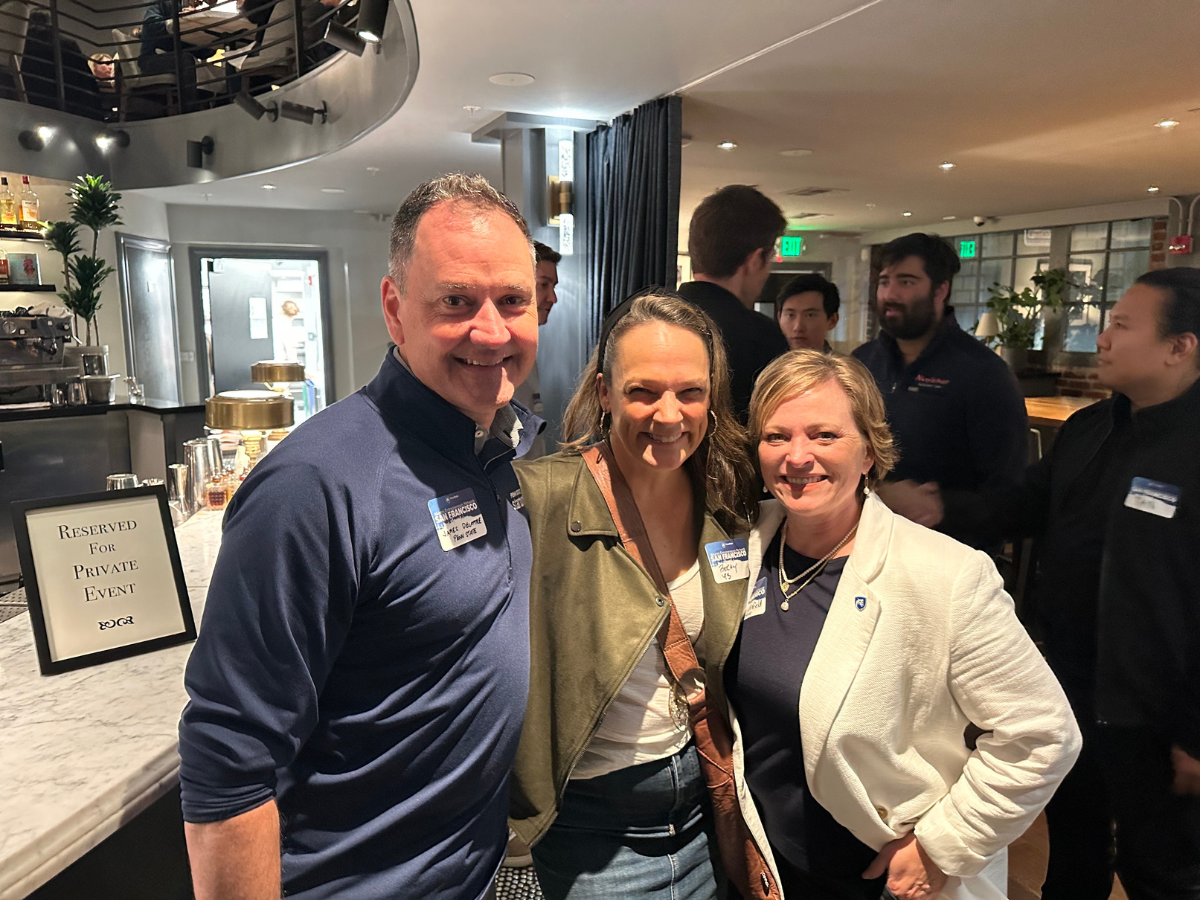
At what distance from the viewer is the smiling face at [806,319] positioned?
3141mm

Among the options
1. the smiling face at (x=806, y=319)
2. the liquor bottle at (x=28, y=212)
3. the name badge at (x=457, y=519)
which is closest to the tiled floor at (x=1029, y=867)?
the smiling face at (x=806, y=319)

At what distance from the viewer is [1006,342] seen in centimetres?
233

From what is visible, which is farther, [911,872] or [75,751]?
[911,872]

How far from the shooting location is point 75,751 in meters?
1.10

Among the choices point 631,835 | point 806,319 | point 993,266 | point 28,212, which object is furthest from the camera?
point 28,212

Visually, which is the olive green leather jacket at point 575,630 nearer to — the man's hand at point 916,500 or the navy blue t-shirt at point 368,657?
the navy blue t-shirt at point 368,657

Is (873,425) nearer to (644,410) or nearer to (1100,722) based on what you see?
(644,410)

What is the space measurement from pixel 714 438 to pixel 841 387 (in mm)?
270

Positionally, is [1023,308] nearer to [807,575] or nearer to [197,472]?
[807,575]

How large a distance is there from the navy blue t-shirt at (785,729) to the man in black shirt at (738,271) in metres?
0.89

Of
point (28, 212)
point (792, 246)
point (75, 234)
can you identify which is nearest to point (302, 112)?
point (75, 234)

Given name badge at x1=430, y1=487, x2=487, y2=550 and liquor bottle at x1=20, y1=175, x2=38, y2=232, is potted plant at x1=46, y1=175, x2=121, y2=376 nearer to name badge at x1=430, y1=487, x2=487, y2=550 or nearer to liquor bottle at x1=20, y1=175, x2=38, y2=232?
liquor bottle at x1=20, y1=175, x2=38, y2=232

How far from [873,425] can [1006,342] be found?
1165 millimetres

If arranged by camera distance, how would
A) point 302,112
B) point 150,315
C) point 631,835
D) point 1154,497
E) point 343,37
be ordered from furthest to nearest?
point 150,315
point 302,112
point 343,37
point 1154,497
point 631,835
